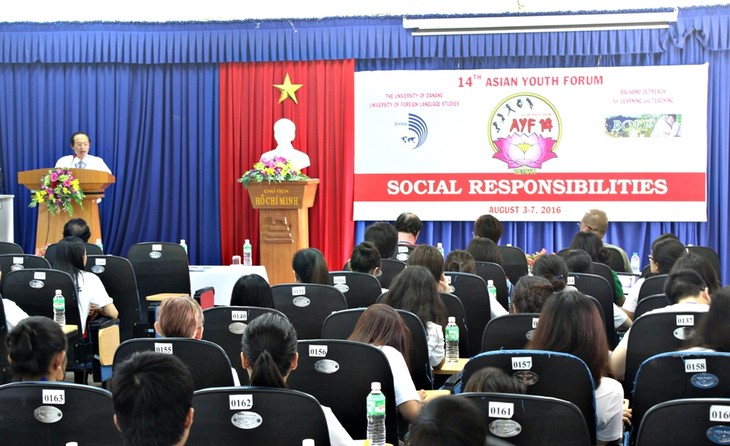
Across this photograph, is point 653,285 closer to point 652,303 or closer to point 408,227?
point 652,303

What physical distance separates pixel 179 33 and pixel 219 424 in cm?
945

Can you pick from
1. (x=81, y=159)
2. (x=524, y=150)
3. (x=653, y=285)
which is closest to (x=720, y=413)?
(x=653, y=285)

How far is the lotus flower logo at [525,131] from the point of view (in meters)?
10.9

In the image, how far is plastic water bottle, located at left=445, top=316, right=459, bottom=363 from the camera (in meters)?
5.05

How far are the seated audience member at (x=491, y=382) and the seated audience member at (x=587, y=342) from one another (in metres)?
0.76

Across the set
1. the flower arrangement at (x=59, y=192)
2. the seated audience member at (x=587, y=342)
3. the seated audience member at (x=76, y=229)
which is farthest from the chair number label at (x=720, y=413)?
the flower arrangement at (x=59, y=192)

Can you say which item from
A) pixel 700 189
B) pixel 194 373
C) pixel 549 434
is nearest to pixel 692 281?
pixel 549 434

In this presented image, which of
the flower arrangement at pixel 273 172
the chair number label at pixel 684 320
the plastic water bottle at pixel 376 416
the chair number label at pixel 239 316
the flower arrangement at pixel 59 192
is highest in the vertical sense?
the flower arrangement at pixel 273 172

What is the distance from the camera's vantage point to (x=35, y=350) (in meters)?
3.51

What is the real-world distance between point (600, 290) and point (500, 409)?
3181 mm

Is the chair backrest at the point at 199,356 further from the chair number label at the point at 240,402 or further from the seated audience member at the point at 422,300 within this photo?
the seated audience member at the point at 422,300

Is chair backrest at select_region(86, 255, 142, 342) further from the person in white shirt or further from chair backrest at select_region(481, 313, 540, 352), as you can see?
the person in white shirt

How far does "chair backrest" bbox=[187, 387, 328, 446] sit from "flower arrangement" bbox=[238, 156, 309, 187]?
7705 millimetres

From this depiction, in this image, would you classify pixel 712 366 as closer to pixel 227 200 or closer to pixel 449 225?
pixel 449 225
